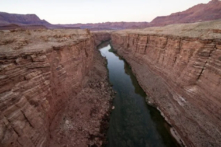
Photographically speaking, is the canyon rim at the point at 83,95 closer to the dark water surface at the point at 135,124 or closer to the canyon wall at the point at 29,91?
the canyon wall at the point at 29,91

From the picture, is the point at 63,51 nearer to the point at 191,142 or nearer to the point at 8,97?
the point at 8,97

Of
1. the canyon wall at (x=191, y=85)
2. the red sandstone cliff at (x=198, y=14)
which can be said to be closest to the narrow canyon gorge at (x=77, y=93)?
the canyon wall at (x=191, y=85)

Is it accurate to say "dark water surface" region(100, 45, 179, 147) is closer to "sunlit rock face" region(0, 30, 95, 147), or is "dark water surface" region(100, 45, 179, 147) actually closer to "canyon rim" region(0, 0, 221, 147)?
"canyon rim" region(0, 0, 221, 147)

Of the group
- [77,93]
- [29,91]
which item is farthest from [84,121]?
[29,91]

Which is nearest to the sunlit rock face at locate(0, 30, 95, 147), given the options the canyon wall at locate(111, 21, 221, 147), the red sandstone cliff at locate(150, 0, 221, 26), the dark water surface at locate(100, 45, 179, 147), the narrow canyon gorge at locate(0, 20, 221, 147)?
the narrow canyon gorge at locate(0, 20, 221, 147)

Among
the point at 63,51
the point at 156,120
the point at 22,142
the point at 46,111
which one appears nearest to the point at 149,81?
the point at 156,120

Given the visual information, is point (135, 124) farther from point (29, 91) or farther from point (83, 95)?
point (29, 91)
